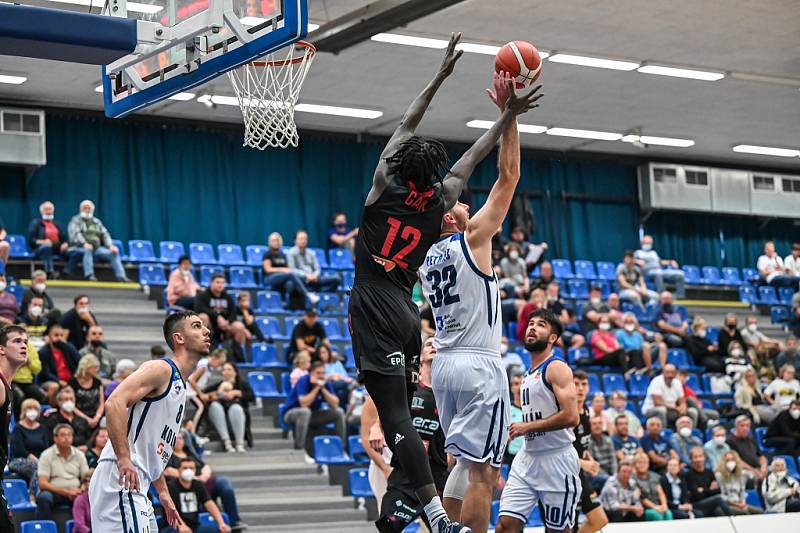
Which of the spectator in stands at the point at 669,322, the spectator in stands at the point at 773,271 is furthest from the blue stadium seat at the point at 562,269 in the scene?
the spectator in stands at the point at 773,271

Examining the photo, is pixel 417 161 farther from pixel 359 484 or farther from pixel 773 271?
pixel 773 271

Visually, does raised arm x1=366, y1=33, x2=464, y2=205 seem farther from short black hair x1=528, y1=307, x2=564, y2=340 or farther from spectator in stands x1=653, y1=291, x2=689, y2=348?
spectator in stands x1=653, y1=291, x2=689, y2=348

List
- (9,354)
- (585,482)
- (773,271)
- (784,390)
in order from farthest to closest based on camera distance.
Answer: (773,271), (784,390), (585,482), (9,354)

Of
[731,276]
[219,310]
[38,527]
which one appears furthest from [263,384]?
[731,276]

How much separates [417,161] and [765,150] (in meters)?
22.1

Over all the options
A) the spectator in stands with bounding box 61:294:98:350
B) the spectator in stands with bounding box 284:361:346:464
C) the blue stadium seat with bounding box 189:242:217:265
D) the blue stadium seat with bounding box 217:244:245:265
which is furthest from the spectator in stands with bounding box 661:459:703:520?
the blue stadium seat with bounding box 189:242:217:265

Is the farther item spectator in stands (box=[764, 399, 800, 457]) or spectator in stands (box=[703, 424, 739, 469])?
spectator in stands (box=[764, 399, 800, 457])

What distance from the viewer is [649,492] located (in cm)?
1631

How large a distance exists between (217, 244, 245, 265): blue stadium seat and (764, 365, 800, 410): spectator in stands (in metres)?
9.85

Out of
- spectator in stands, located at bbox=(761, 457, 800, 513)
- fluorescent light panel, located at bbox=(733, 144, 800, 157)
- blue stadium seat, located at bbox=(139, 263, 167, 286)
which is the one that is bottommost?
spectator in stands, located at bbox=(761, 457, 800, 513)

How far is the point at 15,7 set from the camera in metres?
6.67

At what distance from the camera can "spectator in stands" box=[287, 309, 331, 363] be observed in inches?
725

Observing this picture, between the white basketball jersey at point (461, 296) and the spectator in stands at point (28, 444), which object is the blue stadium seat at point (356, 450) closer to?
the spectator in stands at point (28, 444)

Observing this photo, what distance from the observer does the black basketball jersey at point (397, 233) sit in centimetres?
701
